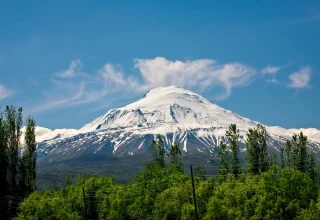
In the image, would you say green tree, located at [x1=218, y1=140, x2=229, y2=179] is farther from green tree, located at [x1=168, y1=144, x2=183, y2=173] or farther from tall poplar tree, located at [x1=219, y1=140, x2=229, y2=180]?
green tree, located at [x1=168, y1=144, x2=183, y2=173]

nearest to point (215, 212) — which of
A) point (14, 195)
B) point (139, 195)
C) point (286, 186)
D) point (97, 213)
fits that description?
point (286, 186)

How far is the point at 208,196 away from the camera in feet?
263

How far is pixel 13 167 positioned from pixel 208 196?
36155 mm

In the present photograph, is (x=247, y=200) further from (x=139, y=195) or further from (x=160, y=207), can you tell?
(x=139, y=195)

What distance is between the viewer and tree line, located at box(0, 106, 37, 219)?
84.3 m

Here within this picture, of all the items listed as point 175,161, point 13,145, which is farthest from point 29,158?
point 175,161

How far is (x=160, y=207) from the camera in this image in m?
82.4

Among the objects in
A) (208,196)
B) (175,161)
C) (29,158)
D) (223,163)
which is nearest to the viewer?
(208,196)

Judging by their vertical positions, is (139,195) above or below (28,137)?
below

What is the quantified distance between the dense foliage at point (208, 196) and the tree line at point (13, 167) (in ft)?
7.64

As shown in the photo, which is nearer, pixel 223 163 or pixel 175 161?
pixel 223 163

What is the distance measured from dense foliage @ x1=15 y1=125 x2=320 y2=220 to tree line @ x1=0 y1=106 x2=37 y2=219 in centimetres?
233

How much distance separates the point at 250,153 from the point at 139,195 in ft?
109

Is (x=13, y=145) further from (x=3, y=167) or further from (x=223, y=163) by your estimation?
(x=223, y=163)
